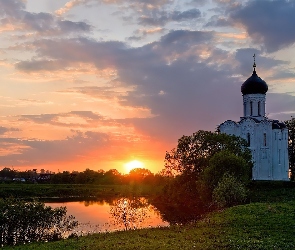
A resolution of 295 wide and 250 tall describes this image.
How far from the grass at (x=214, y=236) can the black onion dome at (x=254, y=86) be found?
4472cm

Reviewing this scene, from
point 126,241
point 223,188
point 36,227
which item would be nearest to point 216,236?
point 126,241

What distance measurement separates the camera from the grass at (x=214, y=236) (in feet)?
67.7

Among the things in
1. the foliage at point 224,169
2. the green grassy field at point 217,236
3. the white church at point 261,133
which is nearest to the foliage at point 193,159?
the foliage at point 224,169

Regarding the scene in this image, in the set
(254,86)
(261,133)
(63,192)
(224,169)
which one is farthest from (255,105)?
(63,192)

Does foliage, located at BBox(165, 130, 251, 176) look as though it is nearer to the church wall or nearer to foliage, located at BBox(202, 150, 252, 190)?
foliage, located at BBox(202, 150, 252, 190)

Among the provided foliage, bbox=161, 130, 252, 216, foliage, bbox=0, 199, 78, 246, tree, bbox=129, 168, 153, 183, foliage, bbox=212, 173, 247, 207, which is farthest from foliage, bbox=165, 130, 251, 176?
tree, bbox=129, 168, 153, 183

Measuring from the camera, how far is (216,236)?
23047 millimetres

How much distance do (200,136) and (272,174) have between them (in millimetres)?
21265

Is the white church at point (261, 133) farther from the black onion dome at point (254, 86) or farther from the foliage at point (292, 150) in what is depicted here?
the foliage at point (292, 150)

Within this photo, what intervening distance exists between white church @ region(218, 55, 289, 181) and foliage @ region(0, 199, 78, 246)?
47.5 m

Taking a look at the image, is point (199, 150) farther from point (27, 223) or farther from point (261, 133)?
point (27, 223)

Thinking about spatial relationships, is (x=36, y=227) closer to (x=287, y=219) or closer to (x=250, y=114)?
(x=287, y=219)

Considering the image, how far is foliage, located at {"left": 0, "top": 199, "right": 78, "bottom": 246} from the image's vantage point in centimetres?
2666

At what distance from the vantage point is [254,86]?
72.2m
